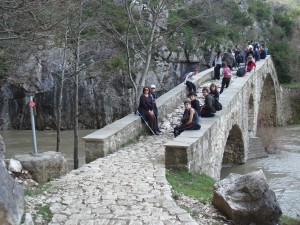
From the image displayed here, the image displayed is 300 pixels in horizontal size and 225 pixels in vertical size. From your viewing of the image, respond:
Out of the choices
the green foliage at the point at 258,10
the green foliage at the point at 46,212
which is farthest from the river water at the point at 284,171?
the green foliage at the point at 258,10

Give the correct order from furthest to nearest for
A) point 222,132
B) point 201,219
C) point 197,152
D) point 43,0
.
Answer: point 222,132 → point 197,152 → point 43,0 → point 201,219

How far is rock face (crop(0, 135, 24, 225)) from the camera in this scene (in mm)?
4668

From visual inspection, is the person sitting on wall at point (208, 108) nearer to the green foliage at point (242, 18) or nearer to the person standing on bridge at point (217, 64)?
the person standing on bridge at point (217, 64)

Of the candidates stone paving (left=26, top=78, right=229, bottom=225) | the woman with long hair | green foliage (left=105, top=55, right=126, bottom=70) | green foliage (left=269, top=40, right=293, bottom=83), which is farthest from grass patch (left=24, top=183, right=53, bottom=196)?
green foliage (left=269, top=40, right=293, bottom=83)

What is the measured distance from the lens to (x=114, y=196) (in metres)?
6.51

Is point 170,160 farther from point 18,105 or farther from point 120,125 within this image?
point 18,105

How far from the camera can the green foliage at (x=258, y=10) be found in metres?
45.1

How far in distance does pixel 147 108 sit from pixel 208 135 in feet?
7.41

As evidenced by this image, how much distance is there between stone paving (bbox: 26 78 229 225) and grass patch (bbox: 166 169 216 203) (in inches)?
7.9

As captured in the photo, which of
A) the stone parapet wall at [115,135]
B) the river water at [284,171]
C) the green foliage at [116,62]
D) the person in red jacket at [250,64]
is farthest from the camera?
A: the green foliage at [116,62]

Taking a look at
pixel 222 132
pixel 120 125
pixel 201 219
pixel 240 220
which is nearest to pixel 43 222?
pixel 201 219

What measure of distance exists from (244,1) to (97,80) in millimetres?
21081

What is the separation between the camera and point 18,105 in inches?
1018

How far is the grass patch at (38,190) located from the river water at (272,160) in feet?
22.2
